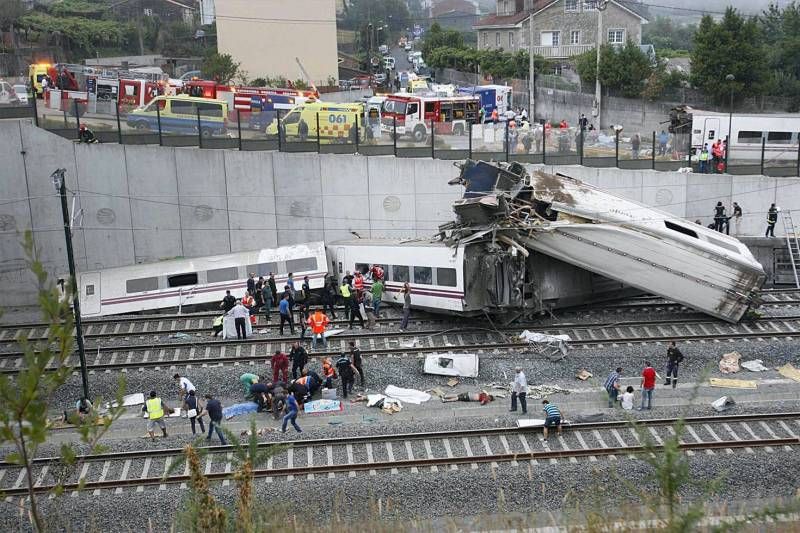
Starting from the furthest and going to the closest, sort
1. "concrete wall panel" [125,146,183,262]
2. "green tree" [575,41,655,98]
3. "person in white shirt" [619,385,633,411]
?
1. "green tree" [575,41,655,98]
2. "concrete wall panel" [125,146,183,262]
3. "person in white shirt" [619,385,633,411]

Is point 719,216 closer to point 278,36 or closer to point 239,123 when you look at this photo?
point 239,123

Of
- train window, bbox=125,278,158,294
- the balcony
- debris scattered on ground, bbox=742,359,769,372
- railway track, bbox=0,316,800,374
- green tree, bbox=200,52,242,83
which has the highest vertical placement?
the balcony

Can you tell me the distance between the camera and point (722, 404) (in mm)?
19188

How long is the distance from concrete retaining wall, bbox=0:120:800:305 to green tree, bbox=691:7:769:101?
20.6 meters

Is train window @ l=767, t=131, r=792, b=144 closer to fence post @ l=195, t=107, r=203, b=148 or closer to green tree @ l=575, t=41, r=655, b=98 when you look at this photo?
green tree @ l=575, t=41, r=655, b=98

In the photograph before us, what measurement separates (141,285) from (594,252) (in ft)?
46.0

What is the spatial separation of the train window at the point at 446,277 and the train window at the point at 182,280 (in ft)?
26.9

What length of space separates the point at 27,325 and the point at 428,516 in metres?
16.8

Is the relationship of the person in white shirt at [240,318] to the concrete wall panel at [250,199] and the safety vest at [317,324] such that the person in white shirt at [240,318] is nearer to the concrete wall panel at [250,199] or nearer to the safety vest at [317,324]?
the safety vest at [317,324]

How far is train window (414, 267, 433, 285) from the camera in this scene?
25.7 metres

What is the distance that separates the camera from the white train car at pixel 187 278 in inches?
1104

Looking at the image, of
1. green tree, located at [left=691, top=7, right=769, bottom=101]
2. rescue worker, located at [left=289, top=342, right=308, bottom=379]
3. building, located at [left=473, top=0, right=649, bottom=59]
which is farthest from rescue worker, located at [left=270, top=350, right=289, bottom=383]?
building, located at [left=473, top=0, right=649, bottom=59]

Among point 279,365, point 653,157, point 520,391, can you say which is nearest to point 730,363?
point 520,391

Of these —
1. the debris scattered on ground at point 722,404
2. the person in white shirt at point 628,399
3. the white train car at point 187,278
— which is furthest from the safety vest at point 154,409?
the debris scattered on ground at point 722,404
